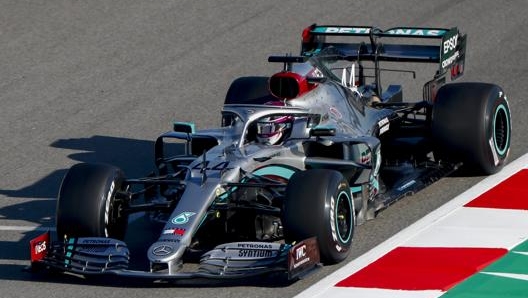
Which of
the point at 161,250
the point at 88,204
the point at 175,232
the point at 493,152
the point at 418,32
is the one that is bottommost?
the point at 161,250

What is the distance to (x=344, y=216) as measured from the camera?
1013 centimetres

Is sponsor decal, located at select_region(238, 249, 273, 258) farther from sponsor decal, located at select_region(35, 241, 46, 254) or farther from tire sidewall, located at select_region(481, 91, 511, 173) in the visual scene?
tire sidewall, located at select_region(481, 91, 511, 173)

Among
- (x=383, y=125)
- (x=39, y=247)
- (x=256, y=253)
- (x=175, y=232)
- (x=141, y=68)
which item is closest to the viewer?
(x=256, y=253)

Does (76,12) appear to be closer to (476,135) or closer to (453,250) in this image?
(476,135)

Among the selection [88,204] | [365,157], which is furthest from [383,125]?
[88,204]

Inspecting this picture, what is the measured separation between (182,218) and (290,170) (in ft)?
4.53

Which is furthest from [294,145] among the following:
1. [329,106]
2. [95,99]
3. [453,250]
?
[95,99]

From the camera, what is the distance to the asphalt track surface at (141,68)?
13.1 metres

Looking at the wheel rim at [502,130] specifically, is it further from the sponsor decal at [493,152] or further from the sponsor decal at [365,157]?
the sponsor decal at [365,157]

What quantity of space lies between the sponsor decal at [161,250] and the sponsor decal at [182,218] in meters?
0.27

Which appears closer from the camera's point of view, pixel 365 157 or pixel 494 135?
pixel 365 157

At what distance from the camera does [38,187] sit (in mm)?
13062

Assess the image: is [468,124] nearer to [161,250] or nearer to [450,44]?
[450,44]

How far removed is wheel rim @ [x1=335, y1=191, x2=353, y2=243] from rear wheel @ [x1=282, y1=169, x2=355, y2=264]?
0.11 metres
